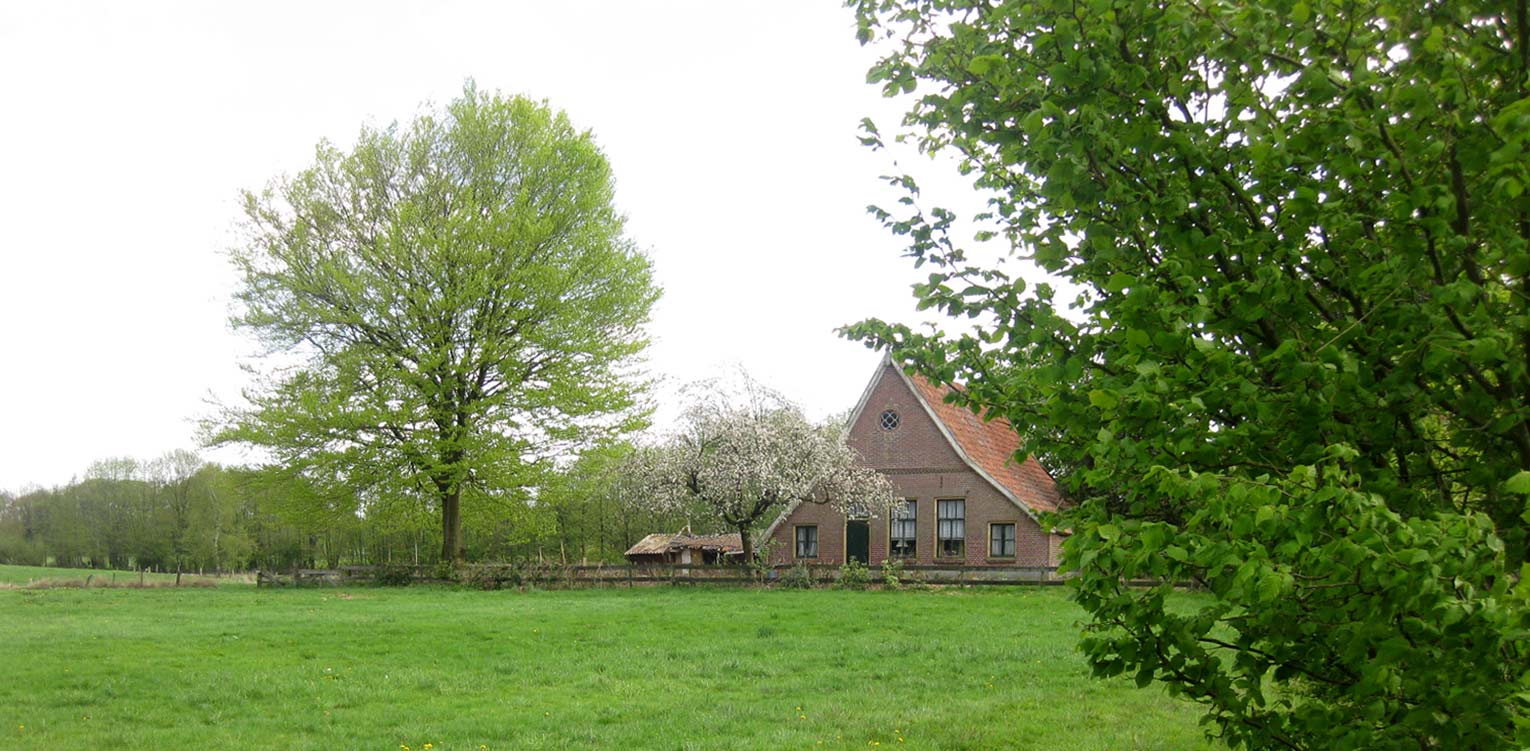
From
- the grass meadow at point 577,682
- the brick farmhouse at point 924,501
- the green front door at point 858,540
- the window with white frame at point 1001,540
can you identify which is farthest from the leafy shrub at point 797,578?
the grass meadow at point 577,682

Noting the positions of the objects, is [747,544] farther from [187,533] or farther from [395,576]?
[187,533]

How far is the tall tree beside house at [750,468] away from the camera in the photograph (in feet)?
111

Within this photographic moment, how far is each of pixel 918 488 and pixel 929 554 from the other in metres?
2.21

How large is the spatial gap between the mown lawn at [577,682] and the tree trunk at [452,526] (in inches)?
461

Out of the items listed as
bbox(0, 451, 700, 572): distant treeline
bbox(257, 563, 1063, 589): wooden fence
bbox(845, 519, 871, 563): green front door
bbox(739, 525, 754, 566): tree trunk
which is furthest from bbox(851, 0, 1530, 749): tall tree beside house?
bbox(0, 451, 700, 572): distant treeline

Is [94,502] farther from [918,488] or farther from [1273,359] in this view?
[1273,359]

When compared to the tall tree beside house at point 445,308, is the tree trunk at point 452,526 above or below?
below

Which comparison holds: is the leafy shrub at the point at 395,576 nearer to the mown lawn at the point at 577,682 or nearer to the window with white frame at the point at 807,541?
the mown lawn at the point at 577,682

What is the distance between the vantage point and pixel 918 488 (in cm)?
3503

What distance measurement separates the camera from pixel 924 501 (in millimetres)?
34938

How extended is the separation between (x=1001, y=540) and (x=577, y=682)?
76.5ft

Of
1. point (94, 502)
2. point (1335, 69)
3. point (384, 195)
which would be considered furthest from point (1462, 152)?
point (94, 502)

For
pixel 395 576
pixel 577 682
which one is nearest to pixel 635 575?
pixel 395 576

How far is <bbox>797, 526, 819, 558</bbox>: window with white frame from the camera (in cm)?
3616
